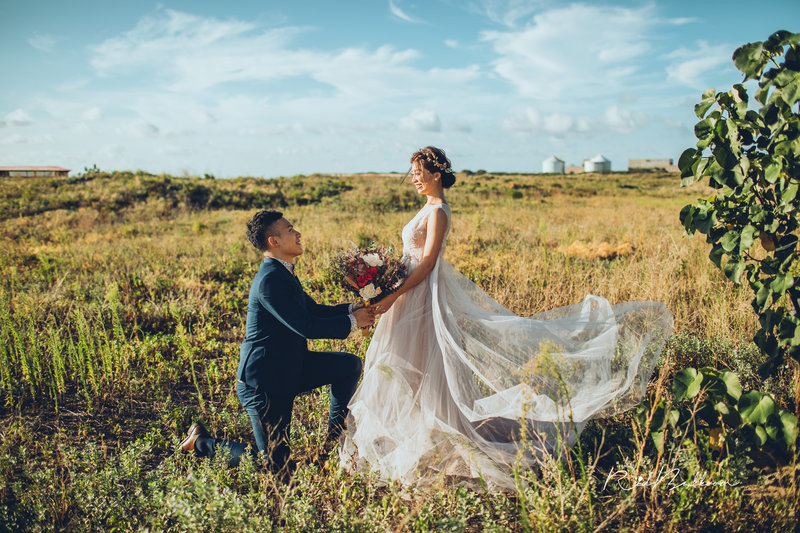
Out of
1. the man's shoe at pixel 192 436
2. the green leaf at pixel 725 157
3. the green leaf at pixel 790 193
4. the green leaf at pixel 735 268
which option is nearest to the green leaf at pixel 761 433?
the green leaf at pixel 735 268

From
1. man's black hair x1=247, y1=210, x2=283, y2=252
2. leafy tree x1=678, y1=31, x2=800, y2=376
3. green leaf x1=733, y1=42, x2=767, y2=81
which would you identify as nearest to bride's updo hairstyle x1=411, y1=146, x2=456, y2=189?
man's black hair x1=247, y1=210, x2=283, y2=252

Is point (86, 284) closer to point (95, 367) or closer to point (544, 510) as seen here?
point (95, 367)

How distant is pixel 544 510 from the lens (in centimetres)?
262

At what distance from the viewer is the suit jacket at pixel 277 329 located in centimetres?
328

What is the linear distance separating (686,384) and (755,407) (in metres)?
0.34

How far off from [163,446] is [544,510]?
3089mm

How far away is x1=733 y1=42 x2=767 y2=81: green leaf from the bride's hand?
2.55 metres

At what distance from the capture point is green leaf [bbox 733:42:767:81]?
8.18 ft

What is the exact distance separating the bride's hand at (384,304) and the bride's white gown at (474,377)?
0.36 ft

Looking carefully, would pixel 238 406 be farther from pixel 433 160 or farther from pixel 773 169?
A: pixel 773 169

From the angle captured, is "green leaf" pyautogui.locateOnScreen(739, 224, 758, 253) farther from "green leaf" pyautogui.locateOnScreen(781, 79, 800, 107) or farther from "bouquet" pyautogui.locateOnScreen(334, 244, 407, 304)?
"bouquet" pyautogui.locateOnScreen(334, 244, 407, 304)

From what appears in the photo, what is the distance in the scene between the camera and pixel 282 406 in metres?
3.44

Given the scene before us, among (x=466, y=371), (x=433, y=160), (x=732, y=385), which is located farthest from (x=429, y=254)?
(x=732, y=385)

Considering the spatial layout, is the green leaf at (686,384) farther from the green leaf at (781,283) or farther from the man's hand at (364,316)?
the man's hand at (364,316)
